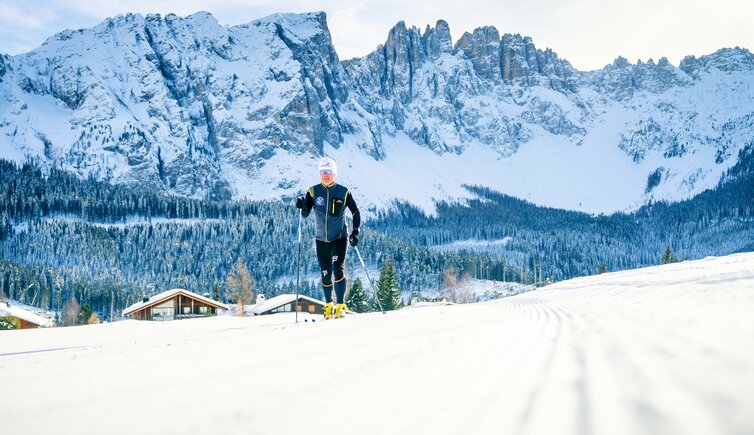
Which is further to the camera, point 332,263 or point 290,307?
point 290,307

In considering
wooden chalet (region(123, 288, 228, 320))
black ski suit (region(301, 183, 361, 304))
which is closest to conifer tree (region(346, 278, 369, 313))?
wooden chalet (region(123, 288, 228, 320))

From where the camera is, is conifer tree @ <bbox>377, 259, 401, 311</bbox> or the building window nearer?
the building window

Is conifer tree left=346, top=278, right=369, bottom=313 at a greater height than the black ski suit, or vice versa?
the black ski suit

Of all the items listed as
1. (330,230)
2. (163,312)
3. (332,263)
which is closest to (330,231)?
(330,230)

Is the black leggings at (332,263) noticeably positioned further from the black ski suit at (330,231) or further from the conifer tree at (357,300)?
the conifer tree at (357,300)

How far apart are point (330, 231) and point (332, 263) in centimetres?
63

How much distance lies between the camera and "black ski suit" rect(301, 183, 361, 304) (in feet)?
32.4

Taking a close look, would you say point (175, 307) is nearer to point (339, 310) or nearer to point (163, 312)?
point (163, 312)

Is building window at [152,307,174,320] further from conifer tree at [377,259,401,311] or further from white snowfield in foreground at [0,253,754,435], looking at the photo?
white snowfield in foreground at [0,253,754,435]

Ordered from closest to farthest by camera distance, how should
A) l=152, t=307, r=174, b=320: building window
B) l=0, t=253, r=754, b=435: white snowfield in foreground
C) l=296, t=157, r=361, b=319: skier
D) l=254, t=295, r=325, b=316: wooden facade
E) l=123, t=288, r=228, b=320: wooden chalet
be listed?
1. l=0, t=253, r=754, b=435: white snowfield in foreground
2. l=296, t=157, r=361, b=319: skier
3. l=254, t=295, r=325, b=316: wooden facade
4. l=123, t=288, r=228, b=320: wooden chalet
5. l=152, t=307, r=174, b=320: building window

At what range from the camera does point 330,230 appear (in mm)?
9883

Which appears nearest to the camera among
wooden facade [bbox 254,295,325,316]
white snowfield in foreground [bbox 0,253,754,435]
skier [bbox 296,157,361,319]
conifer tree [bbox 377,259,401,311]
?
white snowfield in foreground [bbox 0,253,754,435]

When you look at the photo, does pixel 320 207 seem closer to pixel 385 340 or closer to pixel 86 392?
pixel 385 340

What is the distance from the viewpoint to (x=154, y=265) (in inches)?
5349
